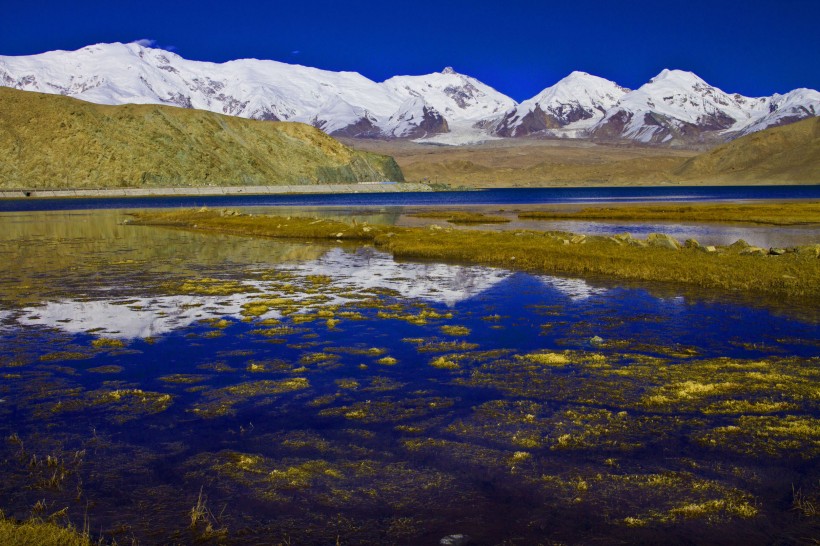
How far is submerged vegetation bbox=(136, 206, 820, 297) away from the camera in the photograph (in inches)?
1163

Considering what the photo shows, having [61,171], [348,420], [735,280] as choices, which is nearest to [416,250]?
[735,280]

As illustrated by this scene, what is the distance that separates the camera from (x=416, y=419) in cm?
1348

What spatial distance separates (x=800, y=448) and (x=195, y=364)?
13696 mm

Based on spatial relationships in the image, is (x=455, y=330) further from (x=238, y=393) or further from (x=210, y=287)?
(x=210, y=287)

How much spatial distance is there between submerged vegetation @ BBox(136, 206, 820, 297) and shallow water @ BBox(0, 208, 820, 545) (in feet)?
12.1

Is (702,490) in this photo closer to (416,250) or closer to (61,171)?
(416,250)

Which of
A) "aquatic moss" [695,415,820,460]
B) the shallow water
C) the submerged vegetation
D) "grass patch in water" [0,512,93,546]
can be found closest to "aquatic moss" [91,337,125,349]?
the shallow water

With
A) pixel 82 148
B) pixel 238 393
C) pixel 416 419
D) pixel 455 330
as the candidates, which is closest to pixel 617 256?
pixel 455 330

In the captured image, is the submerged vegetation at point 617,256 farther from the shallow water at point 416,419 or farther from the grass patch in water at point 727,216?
the grass patch in water at point 727,216

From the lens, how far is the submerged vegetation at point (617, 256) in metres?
29.5

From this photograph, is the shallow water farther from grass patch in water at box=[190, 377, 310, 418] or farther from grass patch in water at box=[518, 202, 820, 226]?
grass patch in water at box=[518, 202, 820, 226]

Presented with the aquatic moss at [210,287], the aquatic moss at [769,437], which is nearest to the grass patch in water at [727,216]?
the aquatic moss at [210,287]

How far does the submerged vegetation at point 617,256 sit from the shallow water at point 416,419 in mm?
3693

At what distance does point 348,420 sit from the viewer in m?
13.5
